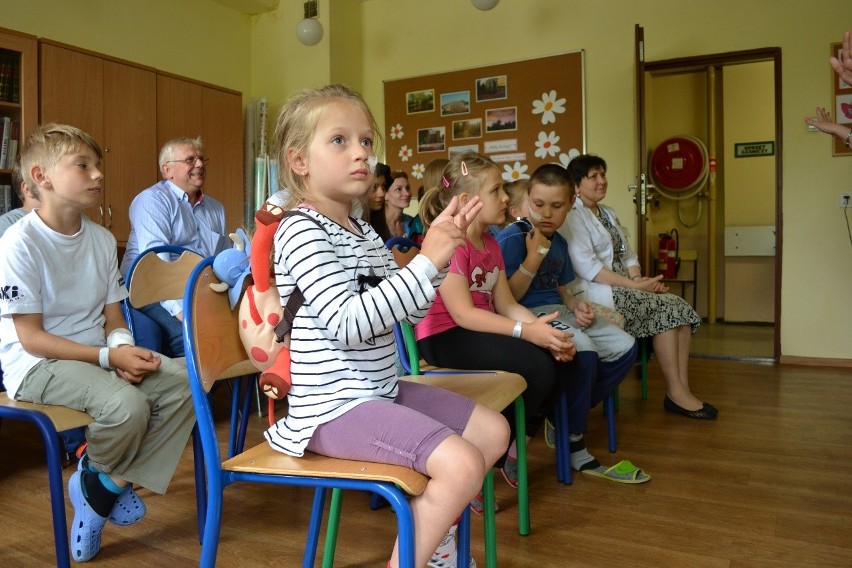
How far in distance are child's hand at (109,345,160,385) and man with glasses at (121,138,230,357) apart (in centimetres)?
132

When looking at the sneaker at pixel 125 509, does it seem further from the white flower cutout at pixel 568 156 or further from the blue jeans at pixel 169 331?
the white flower cutout at pixel 568 156

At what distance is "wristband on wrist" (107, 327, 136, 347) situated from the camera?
5.70ft

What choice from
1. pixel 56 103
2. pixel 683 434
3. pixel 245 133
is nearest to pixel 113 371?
pixel 683 434

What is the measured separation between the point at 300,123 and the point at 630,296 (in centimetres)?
217

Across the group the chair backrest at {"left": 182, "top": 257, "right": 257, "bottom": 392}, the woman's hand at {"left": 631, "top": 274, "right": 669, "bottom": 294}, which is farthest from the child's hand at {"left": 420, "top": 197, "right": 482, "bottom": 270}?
the woman's hand at {"left": 631, "top": 274, "right": 669, "bottom": 294}

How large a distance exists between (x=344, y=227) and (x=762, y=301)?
6189 mm

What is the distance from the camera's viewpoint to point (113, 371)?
1.65 meters

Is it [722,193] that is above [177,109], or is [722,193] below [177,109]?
below

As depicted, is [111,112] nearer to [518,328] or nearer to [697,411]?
[518,328]

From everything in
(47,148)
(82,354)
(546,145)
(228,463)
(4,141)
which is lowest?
(228,463)

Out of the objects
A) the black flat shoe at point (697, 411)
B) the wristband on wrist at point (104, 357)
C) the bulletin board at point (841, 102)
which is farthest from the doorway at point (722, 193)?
the wristband on wrist at point (104, 357)

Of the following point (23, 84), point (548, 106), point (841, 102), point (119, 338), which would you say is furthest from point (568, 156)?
point (119, 338)

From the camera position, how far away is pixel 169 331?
2.67 metres

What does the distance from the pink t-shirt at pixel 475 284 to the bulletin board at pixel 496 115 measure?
3.03 meters
